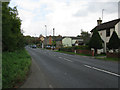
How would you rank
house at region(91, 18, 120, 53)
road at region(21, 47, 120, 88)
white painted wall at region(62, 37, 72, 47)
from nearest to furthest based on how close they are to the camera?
road at region(21, 47, 120, 88) → house at region(91, 18, 120, 53) → white painted wall at region(62, 37, 72, 47)

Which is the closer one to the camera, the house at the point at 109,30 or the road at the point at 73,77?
the road at the point at 73,77

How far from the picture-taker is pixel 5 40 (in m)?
6.14

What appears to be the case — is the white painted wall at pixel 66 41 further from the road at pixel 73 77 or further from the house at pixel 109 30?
the road at pixel 73 77

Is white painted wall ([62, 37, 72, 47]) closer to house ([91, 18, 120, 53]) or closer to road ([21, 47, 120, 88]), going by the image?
house ([91, 18, 120, 53])

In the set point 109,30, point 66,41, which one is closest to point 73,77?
point 109,30

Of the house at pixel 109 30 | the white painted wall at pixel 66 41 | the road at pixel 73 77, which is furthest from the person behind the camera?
the white painted wall at pixel 66 41

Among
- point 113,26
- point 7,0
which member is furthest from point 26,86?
point 113,26

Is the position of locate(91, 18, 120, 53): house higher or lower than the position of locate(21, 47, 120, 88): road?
higher

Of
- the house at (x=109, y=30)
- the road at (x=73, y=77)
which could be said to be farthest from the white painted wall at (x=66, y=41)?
the road at (x=73, y=77)

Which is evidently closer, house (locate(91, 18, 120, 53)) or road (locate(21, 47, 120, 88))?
road (locate(21, 47, 120, 88))

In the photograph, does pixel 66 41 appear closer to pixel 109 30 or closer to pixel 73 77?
pixel 109 30

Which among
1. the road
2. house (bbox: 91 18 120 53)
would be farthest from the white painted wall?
the road

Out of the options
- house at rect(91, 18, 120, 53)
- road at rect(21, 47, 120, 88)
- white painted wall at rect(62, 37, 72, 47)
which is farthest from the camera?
white painted wall at rect(62, 37, 72, 47)

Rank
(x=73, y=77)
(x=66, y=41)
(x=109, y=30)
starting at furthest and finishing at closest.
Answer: (x=66, y=41) → (x=109, y=30) → (x=73, y=77)
